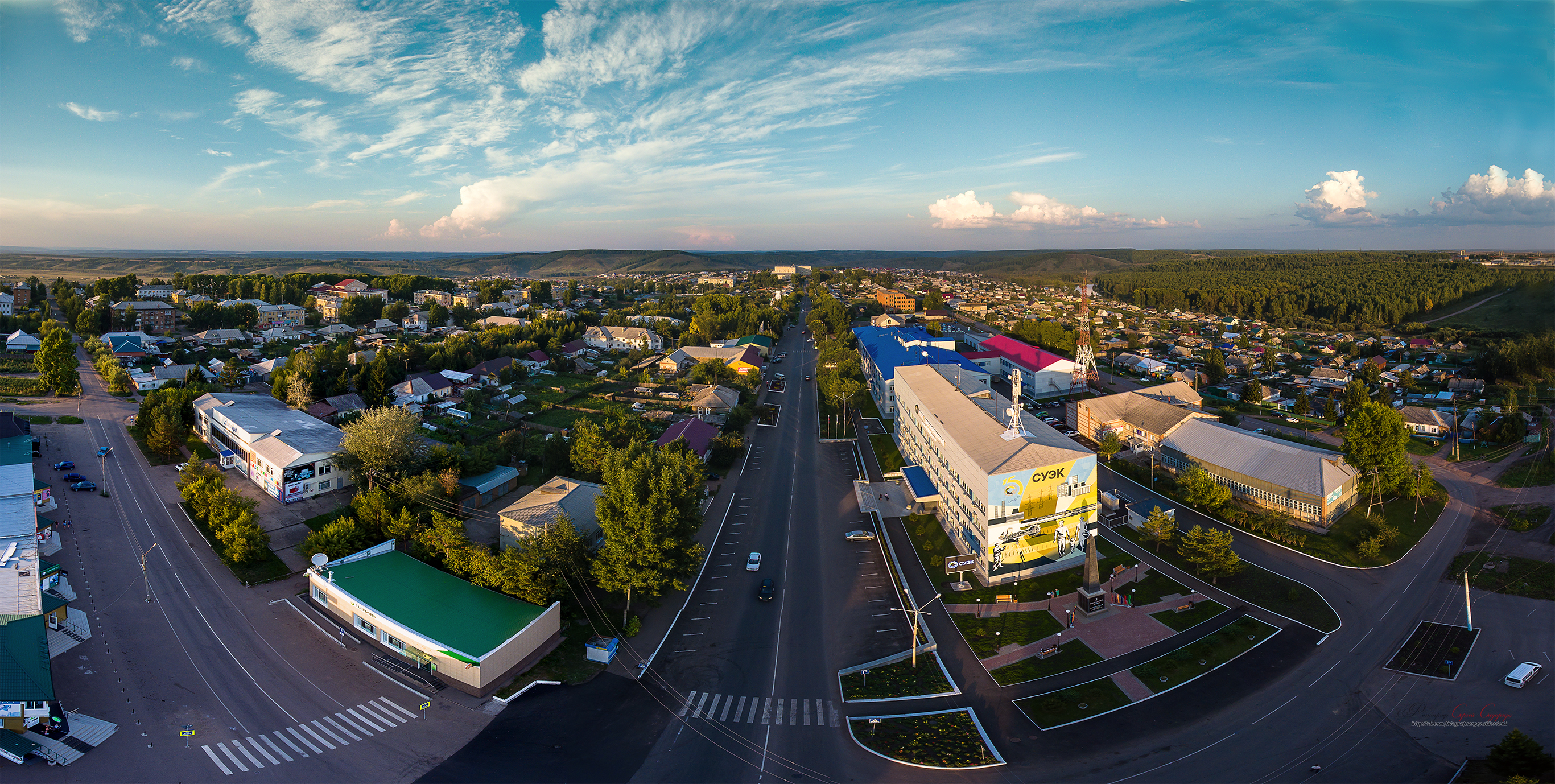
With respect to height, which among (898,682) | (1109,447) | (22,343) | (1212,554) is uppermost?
(22,343)

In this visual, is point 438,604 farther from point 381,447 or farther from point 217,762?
point 381,447

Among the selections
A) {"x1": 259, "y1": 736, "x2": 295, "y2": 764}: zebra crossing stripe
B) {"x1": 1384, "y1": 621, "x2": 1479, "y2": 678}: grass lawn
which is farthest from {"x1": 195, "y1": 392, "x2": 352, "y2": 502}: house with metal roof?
{"x1": 1384, "y1": 621, "x2": 1479, "y2": 678}: grass lawn

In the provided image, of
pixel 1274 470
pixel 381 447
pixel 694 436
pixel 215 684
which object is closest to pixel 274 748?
pixel 215 684

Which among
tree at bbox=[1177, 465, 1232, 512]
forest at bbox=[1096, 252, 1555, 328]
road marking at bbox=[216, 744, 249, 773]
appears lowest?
road marking at bbox=[216, 744, 249, 773]

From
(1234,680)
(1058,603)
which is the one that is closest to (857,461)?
(1058,603)

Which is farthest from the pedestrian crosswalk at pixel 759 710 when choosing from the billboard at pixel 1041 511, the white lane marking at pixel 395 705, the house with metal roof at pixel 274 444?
the house with metal roof at pixel 274 444

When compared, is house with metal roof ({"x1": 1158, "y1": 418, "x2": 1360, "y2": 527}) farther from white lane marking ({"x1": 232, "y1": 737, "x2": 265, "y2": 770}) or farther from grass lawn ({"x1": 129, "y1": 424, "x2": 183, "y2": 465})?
grass lawn ({"x1": 129, "y1": 424, "x2": 183, "y2": 465})

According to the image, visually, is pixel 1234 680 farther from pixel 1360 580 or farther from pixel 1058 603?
pixel 1360 580
